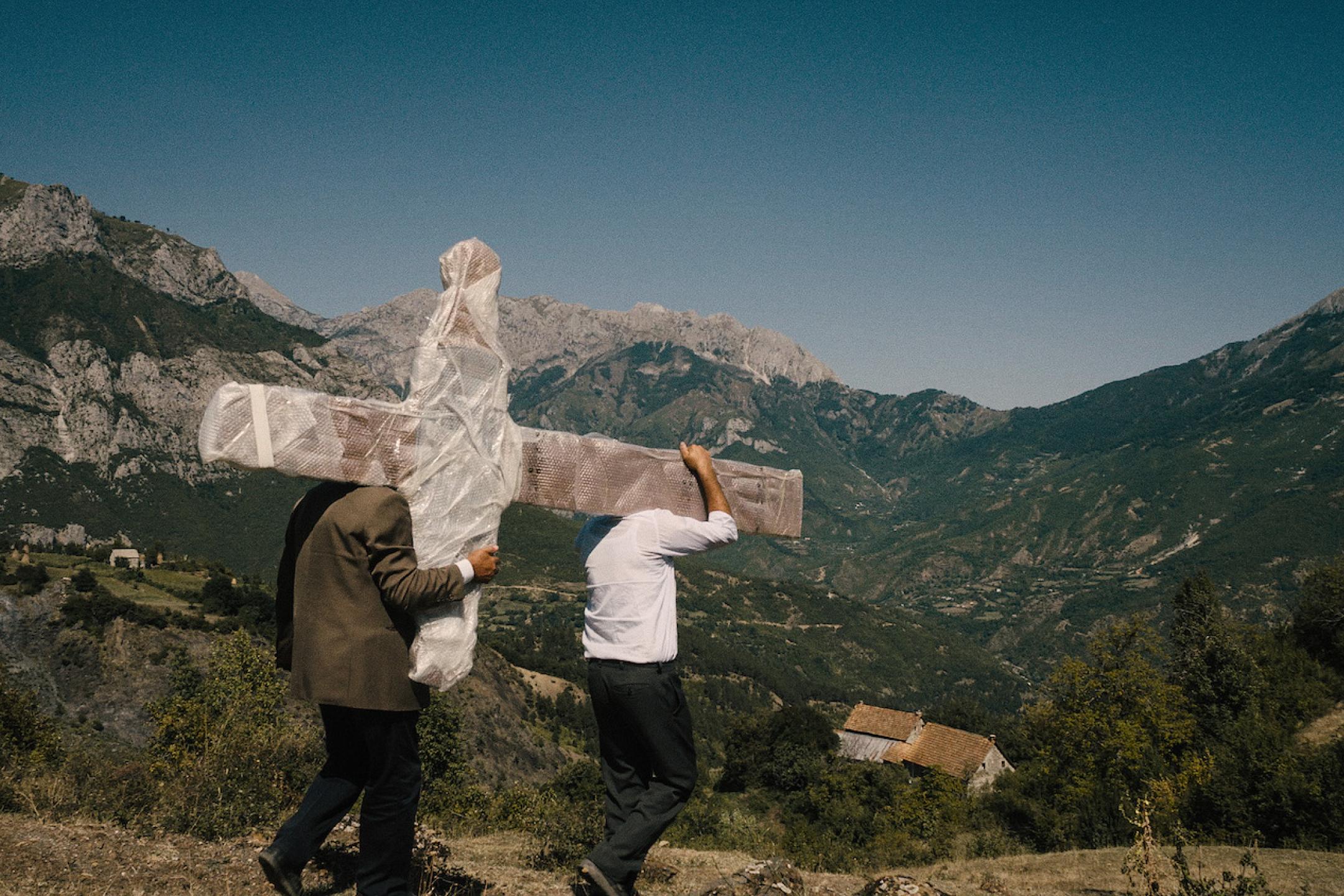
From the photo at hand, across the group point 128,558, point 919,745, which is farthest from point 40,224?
point 919,745

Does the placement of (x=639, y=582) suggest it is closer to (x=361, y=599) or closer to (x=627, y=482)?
(x=627, y=482)

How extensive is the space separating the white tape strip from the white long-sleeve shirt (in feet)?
5.22

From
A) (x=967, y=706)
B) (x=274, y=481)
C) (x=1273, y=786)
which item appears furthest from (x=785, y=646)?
(x=1273, y=786)

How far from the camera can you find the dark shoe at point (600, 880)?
3.83m

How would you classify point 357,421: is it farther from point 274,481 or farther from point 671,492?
point 274,481

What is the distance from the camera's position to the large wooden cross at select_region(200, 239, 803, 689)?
10.6ft

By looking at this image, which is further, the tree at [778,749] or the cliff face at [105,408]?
the cliff face at [105,408]

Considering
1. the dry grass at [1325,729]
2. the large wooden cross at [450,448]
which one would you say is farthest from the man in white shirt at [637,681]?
the dry grass at [1325,729]

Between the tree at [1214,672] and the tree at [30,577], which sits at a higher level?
the tree at [1214,672]

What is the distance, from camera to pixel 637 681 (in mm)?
3844

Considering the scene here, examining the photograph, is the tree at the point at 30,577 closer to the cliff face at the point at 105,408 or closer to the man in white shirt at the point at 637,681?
the man in white shirt at the point at 637,681

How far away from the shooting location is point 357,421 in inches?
135

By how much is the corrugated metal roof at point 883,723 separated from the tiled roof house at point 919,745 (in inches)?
2.4

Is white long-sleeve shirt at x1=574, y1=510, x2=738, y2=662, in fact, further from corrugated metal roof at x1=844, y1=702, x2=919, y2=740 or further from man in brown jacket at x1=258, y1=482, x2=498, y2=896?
corrugated metal roof at x1=844, y1=702, x2=919, y2=740
